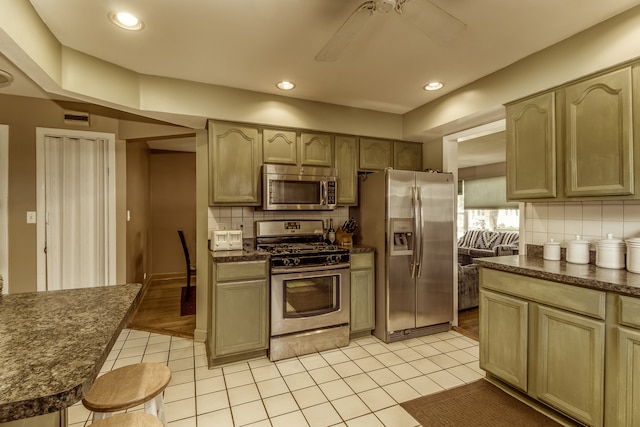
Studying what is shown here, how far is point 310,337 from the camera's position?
9.47 ft

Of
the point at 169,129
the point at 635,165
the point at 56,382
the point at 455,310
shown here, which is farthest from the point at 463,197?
the point at 56,382

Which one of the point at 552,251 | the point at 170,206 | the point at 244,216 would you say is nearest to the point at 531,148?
the point at 552,251

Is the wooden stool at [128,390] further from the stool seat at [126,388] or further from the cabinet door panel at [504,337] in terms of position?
the cabinet door panel at [504,337]

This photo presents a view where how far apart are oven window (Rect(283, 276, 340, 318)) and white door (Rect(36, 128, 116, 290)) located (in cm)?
200

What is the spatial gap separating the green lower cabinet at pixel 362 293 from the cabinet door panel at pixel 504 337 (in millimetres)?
1083

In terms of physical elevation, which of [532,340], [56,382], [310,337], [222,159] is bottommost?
[310,337]

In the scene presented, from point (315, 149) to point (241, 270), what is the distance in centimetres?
147

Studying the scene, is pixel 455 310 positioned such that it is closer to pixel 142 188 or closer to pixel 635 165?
pixel 635 165

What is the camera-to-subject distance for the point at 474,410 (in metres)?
2.06

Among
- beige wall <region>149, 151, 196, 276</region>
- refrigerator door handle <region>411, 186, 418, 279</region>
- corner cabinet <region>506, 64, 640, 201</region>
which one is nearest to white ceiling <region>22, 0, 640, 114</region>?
corner cabinet <region>506, 64, 640, 201</region>

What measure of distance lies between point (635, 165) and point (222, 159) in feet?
9.68

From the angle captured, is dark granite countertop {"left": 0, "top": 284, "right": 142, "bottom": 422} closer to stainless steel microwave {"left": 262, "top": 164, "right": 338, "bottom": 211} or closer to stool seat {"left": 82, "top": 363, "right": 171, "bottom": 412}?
stool seat {"left": 82, "top": 363, "right": 171, "bottom": 412}

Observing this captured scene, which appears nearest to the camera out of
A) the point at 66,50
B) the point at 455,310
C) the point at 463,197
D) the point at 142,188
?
the point at 66,50

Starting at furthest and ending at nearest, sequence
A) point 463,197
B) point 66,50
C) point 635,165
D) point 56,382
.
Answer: point 463,197 → point 66,50 → point 635,165 → point 56,382
